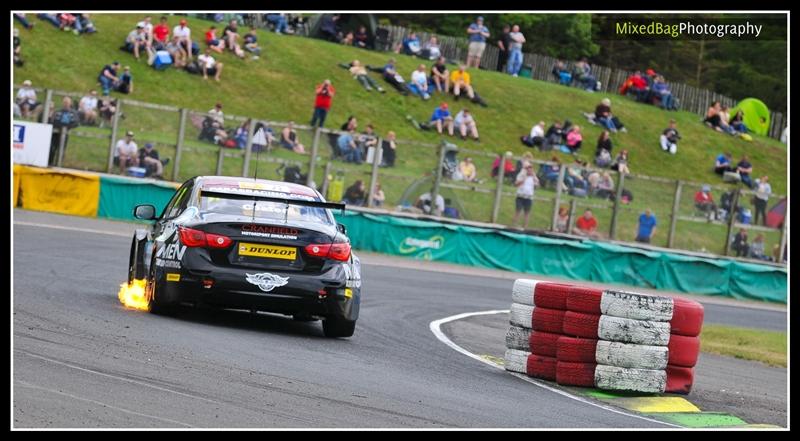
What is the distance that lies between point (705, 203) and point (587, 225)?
3089 mm

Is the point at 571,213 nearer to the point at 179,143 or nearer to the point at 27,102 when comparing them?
the point at 179,143

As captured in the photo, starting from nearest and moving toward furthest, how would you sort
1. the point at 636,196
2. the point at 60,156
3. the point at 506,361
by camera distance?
the point at 506,361 < the point at 60,156 < the point at 636,196

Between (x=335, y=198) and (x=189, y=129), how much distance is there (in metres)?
3.34

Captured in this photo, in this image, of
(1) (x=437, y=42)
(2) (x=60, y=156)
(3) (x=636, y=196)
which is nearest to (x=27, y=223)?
(2) (x=60, y=156)

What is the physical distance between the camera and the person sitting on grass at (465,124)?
1481 inches

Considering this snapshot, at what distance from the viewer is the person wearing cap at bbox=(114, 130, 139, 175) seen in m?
26.9

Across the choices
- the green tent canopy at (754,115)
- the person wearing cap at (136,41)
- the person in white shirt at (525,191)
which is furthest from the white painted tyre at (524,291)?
the green tent canopy at (754,115)

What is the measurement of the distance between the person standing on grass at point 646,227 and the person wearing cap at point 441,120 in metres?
8.15

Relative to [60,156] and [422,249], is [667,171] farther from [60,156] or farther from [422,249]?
[60,156]

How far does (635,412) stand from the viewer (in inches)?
375

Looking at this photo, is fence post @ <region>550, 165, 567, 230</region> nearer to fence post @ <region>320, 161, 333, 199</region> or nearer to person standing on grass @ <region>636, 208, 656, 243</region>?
person standing on grass @ <region>636, 208, 656, 243</region>

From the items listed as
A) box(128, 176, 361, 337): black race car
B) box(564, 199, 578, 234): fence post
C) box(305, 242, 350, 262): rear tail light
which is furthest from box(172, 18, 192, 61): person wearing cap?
box(305, 242, 350, 262): rear tail light

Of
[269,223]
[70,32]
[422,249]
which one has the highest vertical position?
[70,32]

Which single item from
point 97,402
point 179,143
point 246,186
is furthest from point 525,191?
point 97,402
